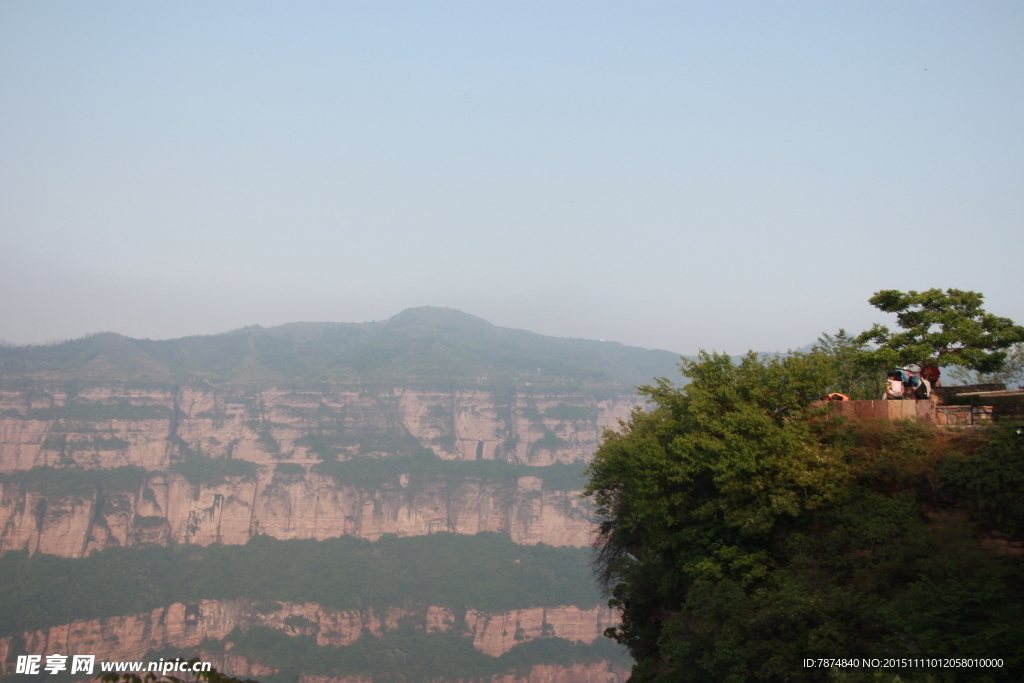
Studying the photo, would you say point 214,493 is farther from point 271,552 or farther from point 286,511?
point 271,552

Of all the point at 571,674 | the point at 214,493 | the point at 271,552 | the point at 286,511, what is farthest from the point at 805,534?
the point at 214,493

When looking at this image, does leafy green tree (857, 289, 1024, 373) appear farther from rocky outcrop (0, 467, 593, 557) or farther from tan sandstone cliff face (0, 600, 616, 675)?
rocky outcrop (0, 467, 593, 557)

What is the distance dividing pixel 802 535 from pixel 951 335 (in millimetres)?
9291

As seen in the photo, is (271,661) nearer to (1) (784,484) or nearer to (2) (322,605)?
(2) (322,605)

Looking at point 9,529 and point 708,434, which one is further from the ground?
point 708,434

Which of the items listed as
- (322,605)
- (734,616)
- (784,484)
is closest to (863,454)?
(784,484)

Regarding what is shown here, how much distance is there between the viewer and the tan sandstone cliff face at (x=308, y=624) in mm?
131375

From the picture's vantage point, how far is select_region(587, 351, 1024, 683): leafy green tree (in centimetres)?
1302

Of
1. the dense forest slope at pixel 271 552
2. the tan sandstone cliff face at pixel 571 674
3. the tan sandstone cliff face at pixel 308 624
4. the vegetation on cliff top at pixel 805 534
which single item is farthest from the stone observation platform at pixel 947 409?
the tan sandstone cliff face at pixel 308 624

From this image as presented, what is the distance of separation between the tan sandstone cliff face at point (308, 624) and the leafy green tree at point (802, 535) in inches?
5006

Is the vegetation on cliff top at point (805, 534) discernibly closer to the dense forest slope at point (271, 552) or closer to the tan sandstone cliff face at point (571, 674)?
the dense forest slope at point (271, 552)

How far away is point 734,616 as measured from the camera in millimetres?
16141

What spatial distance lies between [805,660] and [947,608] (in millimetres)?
2698

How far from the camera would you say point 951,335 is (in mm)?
22000
